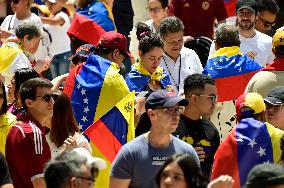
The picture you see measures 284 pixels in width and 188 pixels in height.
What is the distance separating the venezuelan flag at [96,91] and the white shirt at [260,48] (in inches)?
98.3

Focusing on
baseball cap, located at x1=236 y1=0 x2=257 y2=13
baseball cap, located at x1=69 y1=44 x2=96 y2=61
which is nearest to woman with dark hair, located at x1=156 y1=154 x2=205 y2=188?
baseball cap, located at x1=69 y1=44 x2=96 y2=61

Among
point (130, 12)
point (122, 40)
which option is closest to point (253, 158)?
point (122, 40)

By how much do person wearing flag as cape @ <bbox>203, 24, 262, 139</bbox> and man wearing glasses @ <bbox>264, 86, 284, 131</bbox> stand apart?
1.93 metres

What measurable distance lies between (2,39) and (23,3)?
583mm

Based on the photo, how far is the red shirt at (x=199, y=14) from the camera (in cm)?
1413

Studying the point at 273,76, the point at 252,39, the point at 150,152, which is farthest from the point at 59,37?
the point at 150,152

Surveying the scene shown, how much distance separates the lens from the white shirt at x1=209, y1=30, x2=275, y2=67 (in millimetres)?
12547

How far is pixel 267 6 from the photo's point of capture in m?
13.5

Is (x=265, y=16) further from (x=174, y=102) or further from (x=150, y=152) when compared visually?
(x=150, y=152)

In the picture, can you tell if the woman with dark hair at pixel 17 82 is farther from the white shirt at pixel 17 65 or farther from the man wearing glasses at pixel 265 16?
the man wearing glasses at pixel 265 16

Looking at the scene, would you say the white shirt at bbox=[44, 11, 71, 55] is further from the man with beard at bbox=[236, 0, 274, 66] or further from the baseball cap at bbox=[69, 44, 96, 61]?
the baseball cap at bbox=[69, 44, 96, 61]

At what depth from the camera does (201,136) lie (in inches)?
374

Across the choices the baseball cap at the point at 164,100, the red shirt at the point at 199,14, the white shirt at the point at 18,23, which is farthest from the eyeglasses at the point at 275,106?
the white shirt at the point at 18,23

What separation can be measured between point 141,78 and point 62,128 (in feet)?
6.00
